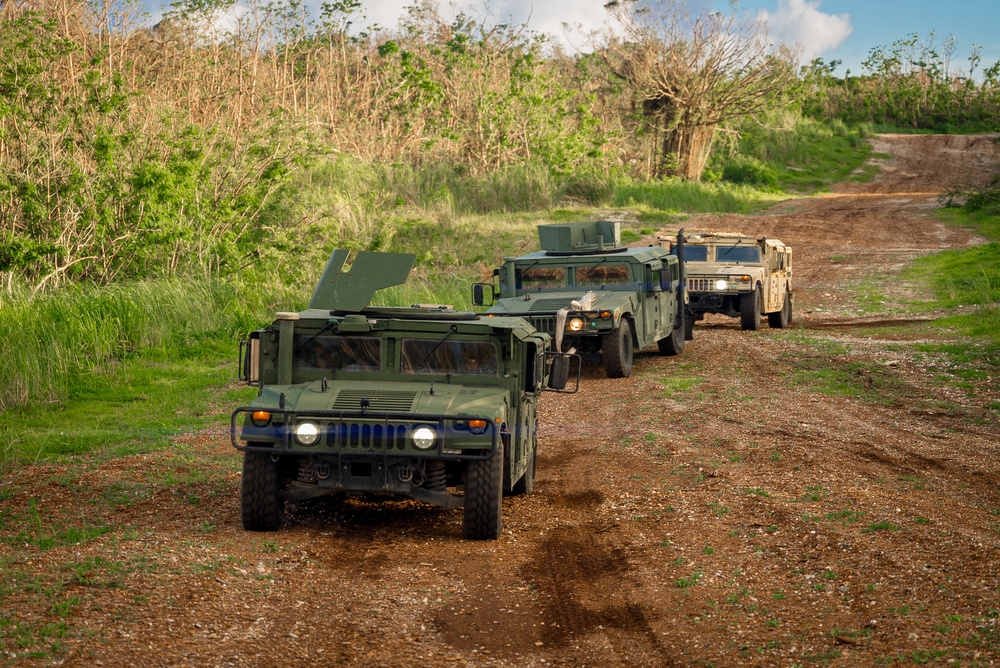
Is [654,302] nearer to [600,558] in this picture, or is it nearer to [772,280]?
[772,280]

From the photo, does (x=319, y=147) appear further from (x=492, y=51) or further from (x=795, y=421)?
(x=492, y=51)

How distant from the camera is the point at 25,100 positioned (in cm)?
1739

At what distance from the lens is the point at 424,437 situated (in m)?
7.11

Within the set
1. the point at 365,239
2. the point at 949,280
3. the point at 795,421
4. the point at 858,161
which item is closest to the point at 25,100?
the point at 365,239

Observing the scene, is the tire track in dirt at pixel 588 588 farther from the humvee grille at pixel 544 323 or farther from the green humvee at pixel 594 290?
the green humvee at pixel 594 290

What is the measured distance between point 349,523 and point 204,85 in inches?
604

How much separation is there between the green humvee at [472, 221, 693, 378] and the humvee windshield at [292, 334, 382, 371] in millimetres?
5996

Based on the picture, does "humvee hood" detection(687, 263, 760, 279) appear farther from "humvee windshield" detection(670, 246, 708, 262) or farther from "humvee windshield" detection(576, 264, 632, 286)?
"humvee windshield" detection(576, 264, 632, 286)

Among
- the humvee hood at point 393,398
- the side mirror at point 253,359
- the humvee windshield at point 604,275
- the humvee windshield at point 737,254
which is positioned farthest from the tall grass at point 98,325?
the humvee windshield at point 737,254

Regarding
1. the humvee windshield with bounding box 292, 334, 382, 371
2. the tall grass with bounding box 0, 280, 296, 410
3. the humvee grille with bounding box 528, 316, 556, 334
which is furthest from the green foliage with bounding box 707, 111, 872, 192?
the humvee windshield with bounding box 292, 334, 382, 371

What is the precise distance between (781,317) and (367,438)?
47.8 ft

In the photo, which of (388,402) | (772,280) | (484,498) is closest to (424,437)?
(388,402)

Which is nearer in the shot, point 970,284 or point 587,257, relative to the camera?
point 587,257

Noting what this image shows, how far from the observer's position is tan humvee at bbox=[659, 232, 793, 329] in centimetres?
1889
